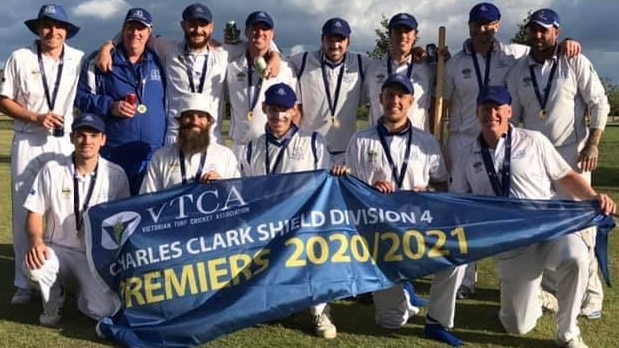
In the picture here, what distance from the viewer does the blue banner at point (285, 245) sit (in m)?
6.19

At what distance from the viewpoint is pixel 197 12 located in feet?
25.2

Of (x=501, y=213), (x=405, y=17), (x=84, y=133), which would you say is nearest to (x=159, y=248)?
(x=84, y=133)

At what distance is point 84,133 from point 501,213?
3.89 metres

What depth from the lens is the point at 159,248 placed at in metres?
6.32

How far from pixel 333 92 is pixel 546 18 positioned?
2.28 meters

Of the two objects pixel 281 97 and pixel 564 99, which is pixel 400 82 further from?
pixel 564 99

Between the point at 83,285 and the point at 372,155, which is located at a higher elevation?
the point at 372,155

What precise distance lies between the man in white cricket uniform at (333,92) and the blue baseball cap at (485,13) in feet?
4.21

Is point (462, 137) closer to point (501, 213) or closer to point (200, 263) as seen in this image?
point (501, 213)

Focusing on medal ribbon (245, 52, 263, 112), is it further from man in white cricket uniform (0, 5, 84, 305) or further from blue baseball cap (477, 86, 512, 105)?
blue baseball cap (477, 86, 512, 105)

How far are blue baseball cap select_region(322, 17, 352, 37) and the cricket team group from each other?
2 cm

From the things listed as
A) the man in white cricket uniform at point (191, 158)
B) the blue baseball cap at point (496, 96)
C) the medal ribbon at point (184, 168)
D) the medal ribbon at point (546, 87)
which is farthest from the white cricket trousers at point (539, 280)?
the medal ribbon at point (184, 168)

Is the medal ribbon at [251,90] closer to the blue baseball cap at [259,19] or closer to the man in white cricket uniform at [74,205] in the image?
the blue baseball cap at [259,19]

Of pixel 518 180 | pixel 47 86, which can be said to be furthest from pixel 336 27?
pixel 47 86
